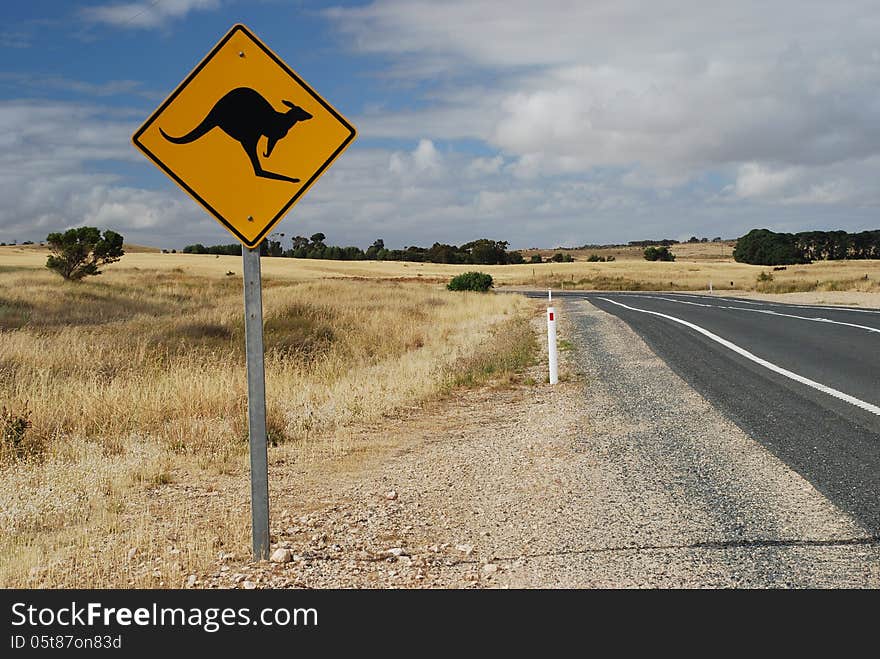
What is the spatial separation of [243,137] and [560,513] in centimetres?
335

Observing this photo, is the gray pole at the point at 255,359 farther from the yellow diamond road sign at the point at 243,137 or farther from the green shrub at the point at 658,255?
the green shrub at the point at 658,255

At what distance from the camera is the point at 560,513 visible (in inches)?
211

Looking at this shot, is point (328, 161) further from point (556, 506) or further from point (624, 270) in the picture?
point (624, 270)

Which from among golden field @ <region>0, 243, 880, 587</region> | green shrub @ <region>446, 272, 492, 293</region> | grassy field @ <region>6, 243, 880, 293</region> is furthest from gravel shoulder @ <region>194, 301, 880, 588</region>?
green shrub @ <region>446, 272, 492, 293</region>

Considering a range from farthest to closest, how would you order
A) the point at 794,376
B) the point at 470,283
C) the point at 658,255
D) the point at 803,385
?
the point at 658,255, the point at 470,283, the point at 794,376, the point at 803,385

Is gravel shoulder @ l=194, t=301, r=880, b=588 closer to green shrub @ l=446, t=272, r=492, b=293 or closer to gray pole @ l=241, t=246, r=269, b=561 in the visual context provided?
gray pole @ l=241, t=246, r=269, b=561

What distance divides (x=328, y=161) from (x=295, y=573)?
249cm

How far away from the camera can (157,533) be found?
5234mm

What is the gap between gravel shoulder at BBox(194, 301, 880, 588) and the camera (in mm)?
4242

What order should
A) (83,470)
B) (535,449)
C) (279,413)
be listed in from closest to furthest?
1. (83,470)
2. (535,449)
3. (279,413)

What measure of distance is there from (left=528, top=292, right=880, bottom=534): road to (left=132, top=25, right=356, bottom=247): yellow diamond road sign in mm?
4259

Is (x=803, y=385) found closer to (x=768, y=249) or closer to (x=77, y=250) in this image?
(x=77, y=250)

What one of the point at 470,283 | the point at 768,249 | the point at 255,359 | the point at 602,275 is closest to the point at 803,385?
the point at 255,359

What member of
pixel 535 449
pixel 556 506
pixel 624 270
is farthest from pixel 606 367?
pixel 624 270
